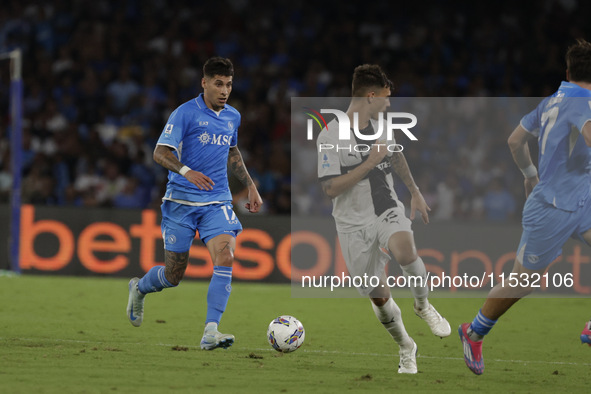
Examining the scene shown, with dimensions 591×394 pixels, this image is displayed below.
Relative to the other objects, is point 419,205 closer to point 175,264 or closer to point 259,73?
point 175,264

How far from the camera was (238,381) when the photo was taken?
6078 millimetres

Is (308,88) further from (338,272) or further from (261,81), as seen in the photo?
(338,272)

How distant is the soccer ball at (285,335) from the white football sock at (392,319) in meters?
0.81

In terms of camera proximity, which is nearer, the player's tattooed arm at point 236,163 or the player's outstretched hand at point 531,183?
the player's outstretched hand at point 531,183

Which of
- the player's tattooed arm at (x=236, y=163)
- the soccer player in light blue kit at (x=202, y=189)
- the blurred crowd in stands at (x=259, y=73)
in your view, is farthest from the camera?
the blurred crowd in stands at (x=259, y=73)

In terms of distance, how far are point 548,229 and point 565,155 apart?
51 cm

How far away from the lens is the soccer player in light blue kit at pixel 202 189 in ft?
23.7

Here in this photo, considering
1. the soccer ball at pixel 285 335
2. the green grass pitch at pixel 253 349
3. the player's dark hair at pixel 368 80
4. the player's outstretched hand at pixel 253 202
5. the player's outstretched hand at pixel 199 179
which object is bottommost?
the green grass pitch at pixel 253 349

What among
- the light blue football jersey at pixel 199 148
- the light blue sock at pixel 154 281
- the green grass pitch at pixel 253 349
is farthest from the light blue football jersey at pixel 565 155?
the light blue sock at pixel 154 281

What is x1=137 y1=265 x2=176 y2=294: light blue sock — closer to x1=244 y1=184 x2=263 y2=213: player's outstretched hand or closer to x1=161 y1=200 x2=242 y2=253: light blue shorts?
x1=161 y1=200 x2=242 y2=253: light blue shorts

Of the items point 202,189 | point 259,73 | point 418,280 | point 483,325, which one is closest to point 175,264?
point 202,189

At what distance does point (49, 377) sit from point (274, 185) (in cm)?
977

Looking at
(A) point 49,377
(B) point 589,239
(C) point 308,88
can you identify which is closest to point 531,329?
(B) point 589,239

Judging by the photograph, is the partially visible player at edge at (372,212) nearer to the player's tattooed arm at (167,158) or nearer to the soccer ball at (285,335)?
the soccer ball at (285,335)
